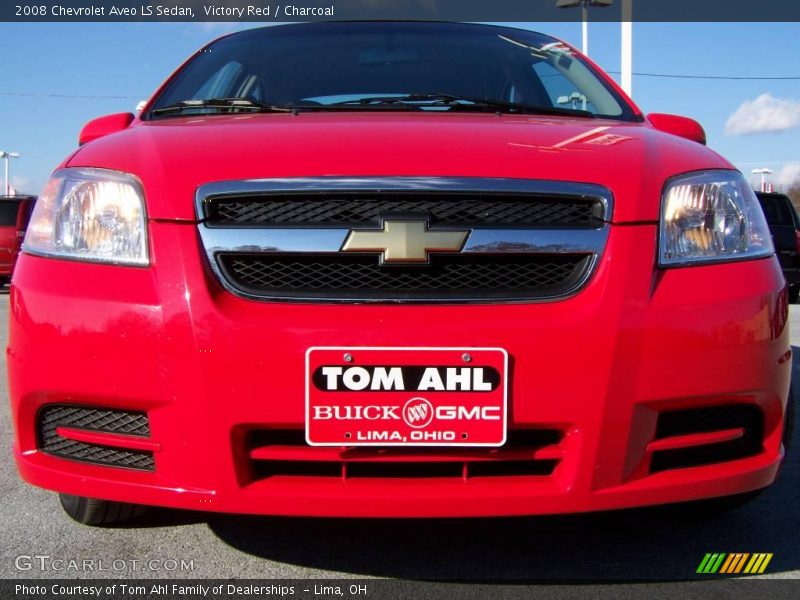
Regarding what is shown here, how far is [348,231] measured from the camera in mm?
2029

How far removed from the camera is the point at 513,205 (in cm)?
209

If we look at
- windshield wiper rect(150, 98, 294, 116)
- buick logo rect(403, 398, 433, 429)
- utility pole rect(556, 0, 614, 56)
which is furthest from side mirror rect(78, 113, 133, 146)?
utility pole rect(556, 0, 614, 56)

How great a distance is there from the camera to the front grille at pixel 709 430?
208 cm

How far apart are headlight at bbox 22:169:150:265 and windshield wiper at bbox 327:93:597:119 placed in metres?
0.91

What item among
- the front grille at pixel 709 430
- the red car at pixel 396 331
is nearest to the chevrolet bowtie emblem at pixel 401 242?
the red car at pixel 396 331

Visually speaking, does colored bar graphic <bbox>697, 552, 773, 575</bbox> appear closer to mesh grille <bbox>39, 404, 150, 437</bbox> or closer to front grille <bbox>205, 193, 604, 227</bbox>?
front grille <bbox>205, 193, 604, 227</bbox>

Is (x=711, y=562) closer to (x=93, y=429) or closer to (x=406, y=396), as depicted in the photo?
(x=406, y=396)

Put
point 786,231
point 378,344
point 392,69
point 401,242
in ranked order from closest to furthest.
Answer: point 378,344
point 401,242
point 392,69
point 786,231

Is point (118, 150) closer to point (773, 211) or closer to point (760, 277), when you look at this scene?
point (760, 277)

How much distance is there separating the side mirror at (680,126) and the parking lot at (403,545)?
Answer: 3.87 ft

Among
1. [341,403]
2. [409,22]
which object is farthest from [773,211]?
[341,403]

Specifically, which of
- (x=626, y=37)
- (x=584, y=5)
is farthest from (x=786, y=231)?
(x=584, y=5)

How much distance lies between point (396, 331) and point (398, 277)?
0.15 meters

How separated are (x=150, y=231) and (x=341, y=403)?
0.59 m
